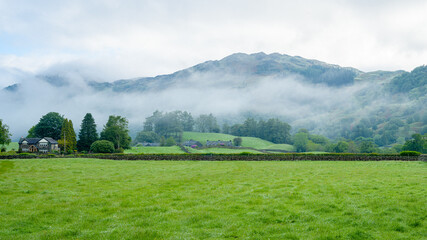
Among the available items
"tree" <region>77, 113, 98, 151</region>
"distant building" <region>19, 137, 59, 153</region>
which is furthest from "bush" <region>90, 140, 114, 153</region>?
"distant building" <region>19, 137, 59, 153</region>

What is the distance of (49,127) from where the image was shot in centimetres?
11625

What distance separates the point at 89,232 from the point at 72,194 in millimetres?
8606

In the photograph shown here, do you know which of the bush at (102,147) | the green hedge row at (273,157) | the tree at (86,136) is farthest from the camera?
the tree at (86,136)

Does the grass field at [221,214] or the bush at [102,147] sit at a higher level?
the bush at [102,147]

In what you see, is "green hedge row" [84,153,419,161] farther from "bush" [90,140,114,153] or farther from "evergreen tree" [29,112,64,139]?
"evergreen tree" [29,112,64,139]

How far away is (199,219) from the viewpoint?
11648mm

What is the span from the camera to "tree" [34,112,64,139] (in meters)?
116

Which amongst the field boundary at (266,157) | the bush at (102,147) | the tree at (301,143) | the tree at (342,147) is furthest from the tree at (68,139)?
the tree at (342,147)

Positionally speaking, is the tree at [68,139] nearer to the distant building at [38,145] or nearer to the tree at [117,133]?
the distant building at [38,145]

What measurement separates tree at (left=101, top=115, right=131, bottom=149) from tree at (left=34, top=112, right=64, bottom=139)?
2552 cm

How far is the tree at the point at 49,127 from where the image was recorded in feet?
382

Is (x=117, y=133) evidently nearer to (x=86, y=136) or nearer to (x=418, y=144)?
(x=86, y=136)

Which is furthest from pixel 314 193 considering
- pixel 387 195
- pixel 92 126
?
pixel 92 126

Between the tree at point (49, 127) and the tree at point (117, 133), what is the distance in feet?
83.7
